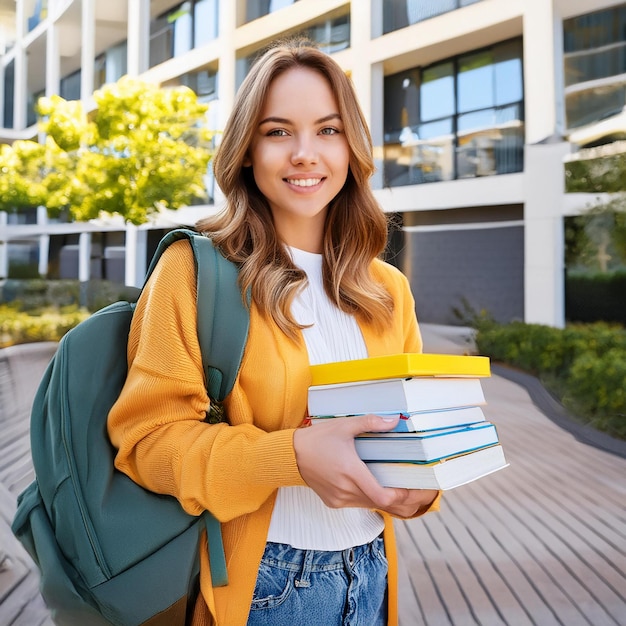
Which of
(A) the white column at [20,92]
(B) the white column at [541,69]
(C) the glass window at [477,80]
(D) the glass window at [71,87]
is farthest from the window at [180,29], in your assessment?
(B) the white column at [541,69]

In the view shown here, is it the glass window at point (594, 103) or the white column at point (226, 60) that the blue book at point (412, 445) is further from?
the white column at point (226, 60)

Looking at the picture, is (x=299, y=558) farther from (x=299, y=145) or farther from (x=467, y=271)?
(x=467, y=271)

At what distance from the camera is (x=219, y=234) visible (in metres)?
0.91

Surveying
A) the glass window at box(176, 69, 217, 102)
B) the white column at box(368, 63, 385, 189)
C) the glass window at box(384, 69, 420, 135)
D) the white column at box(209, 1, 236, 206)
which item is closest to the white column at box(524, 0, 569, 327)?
the glass window at box(384, 69, 420, 135)

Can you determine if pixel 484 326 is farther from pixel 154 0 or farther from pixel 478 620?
pixel 154 0

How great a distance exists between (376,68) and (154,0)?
1.42 meters

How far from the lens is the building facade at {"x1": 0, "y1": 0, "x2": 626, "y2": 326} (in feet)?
10.8

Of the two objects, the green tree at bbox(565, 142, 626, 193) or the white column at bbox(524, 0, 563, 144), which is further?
the white column at bbox(524, 0, 563, 144)

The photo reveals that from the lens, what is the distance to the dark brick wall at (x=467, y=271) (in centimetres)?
333

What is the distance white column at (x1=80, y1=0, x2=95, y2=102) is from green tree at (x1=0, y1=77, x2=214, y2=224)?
0.15 m

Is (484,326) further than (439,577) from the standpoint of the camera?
Yes

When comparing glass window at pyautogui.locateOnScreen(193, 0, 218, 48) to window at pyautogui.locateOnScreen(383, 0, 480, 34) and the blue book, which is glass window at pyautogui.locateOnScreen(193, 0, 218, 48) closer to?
window at pyautogui.locateOnScreen(383, 0, 480, 34)

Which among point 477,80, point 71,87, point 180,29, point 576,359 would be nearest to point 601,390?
point 576,359

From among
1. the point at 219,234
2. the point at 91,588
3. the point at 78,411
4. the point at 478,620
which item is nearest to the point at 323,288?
the point at 219,234
